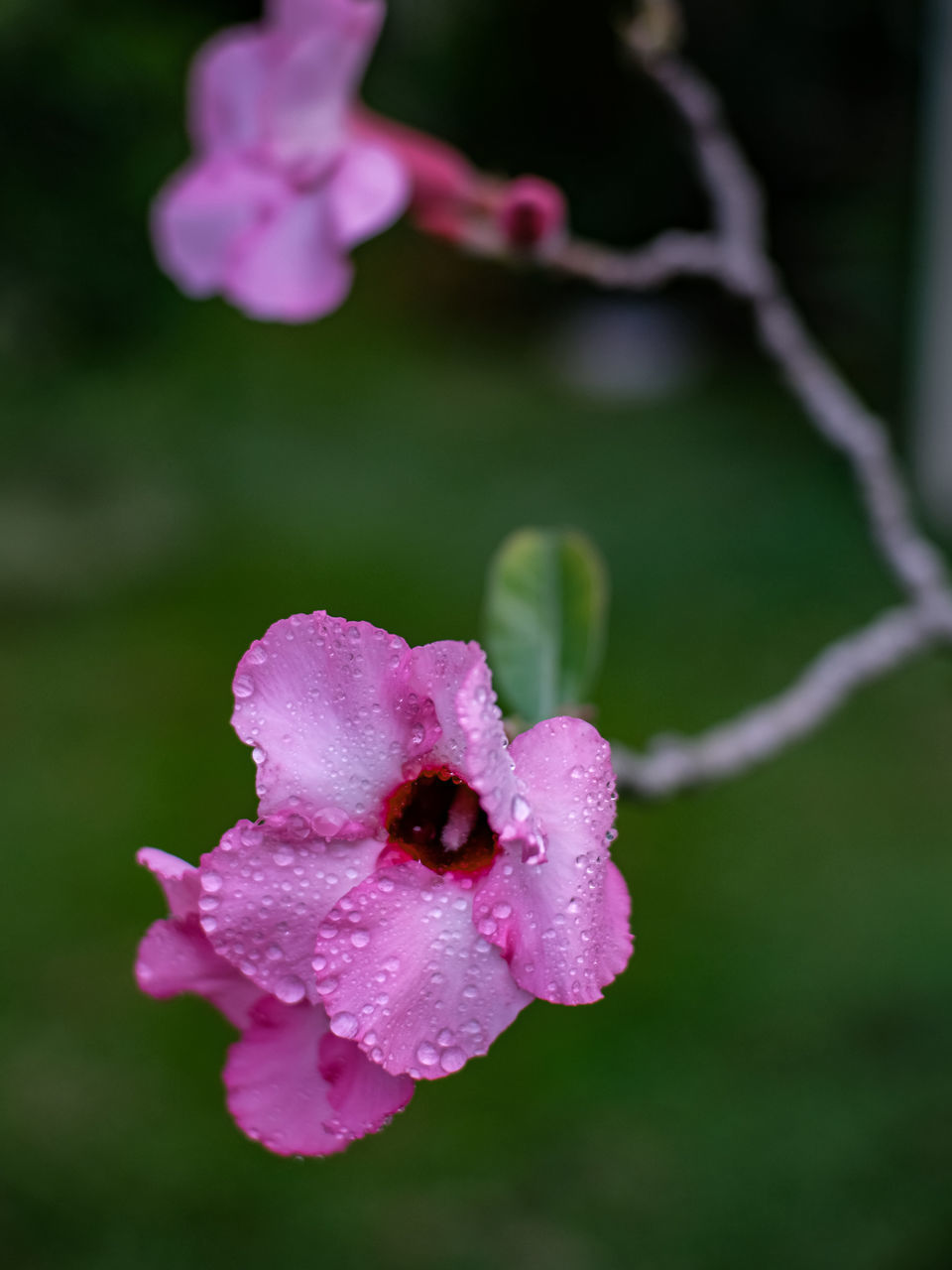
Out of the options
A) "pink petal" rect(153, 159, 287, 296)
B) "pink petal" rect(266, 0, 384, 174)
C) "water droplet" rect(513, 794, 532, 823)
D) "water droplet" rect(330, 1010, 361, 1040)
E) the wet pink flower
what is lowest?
"water droplet" rect(330, 1010, 361, 1040)

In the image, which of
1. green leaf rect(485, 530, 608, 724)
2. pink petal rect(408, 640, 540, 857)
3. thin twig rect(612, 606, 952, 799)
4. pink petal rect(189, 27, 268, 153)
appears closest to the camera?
pink petal rect(408, 640, 540, 857)

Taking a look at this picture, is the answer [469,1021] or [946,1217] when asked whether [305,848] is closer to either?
[469,1021]

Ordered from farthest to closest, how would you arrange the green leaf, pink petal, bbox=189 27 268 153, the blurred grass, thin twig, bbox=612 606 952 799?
the blurred grass
pink petal, bbox=189 27 268 153
thin twig, bbox=612 606 952 799
the green leaf

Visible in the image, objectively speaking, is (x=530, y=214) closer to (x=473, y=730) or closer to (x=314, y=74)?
(x=314, y=74)

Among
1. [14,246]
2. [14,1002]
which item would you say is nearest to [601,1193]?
[14,1002]

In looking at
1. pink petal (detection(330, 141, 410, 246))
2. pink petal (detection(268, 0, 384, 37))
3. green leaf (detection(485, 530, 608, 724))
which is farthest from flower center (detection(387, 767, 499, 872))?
pink petal (detection(268, 0, 384, 37))

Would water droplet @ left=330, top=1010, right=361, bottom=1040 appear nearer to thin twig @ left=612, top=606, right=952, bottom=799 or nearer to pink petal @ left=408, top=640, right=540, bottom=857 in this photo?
pink petal @ left=408, top=640, right=540, bottom=857
